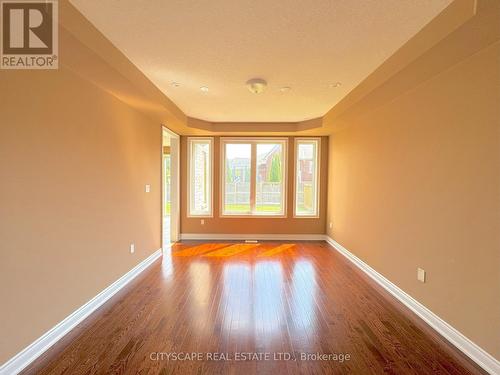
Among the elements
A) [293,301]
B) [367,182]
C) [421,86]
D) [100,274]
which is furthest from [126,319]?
[421,86]

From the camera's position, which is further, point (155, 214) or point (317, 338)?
point (155, 214)

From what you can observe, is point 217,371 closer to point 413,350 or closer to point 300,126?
point 413,350

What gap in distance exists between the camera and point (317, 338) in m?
2.18

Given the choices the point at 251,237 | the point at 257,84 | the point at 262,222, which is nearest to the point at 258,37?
the point at 257,84

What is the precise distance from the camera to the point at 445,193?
7.43 ft

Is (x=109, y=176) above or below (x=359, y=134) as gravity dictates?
below

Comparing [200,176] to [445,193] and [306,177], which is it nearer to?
[306,177]

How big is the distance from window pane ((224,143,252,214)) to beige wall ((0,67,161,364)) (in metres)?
2.61

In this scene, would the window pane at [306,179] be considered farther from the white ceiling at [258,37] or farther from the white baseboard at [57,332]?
the white baseboard at [57,332]

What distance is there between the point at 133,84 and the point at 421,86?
3049 mm

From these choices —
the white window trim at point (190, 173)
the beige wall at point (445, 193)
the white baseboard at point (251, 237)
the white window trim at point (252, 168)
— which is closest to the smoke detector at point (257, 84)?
the beige wall at point (445, 193)

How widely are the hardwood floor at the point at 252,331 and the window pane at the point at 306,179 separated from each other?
88.0 inches

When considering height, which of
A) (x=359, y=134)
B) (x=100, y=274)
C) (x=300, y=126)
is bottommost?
(x=100, y=274)

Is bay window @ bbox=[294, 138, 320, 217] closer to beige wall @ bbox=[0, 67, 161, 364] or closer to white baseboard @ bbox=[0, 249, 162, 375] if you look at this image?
beige wall @ bbox=[0, 67, 161, 364]
